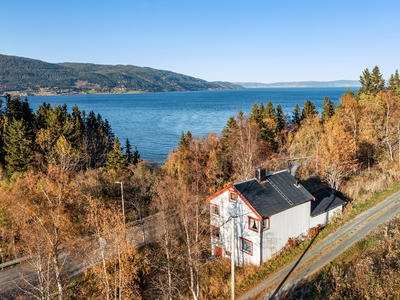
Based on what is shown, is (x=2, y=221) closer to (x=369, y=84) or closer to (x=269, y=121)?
(x=269, y=121)

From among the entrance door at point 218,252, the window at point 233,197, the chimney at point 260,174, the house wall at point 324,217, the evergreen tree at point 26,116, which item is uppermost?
the evergreen tree at point 26,116

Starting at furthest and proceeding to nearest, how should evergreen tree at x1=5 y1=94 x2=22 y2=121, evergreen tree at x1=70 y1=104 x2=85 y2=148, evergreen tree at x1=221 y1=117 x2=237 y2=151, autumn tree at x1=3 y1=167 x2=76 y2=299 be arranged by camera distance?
evergreen tree at x1=70 y1=104 x2=85 y2=148 < evergreen tree at x1=5 y1=94 x2=22 y2=121 < evergreen tree at x1=221 y1=117 x2=237 y2=151 < autumn tree at x1=3 y1=167 x2=76 y2=299

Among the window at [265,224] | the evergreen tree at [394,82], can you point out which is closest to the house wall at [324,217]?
the window at [265,224]

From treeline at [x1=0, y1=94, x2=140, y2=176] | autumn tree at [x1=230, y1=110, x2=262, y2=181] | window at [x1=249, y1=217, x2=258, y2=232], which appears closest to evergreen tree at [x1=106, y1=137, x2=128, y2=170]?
treeline at [x1=0, y1=94, x2=140, y2=176]

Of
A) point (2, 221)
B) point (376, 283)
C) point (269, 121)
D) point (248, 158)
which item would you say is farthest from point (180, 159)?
point (376, 283)

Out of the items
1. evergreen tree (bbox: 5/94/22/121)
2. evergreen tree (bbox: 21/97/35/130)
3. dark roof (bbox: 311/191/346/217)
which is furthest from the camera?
evergreen tree (bbox: 21/97/35/130)

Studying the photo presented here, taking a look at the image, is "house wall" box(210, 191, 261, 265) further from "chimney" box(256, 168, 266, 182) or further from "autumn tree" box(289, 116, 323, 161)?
"autumn tree" box(289, 116, 323, 161)

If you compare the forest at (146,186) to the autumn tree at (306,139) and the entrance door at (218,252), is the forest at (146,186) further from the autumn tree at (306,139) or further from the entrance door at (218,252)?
the entrance door at (218,252)
